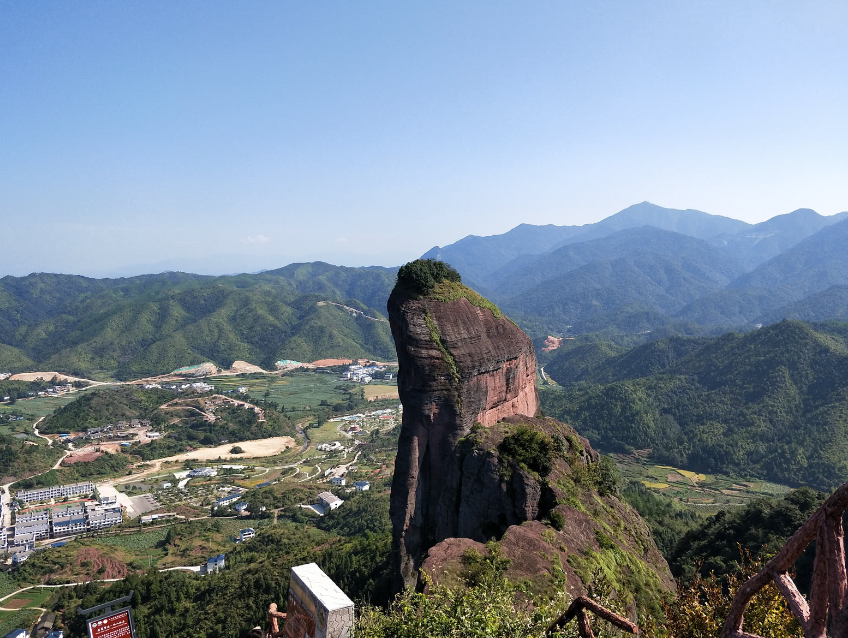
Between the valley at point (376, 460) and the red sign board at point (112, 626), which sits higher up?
the red sign board at point (112, 626)

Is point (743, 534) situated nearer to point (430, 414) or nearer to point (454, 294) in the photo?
point (430, 414)

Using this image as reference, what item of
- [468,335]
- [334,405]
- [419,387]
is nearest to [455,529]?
[419,387]

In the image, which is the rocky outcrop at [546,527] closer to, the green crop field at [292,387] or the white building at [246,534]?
the white building at [246,534]

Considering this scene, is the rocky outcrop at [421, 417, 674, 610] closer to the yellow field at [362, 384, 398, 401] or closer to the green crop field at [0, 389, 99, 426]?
the yellow field at [362, 384, 398, 401]

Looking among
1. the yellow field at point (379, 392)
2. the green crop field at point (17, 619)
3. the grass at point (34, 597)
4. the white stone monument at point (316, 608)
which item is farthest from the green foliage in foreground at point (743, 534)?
the yellow field at point (379, 392)

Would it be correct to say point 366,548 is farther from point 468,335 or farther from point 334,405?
point 334,405

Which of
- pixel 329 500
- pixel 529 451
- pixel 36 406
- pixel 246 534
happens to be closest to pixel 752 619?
pixel 529 451

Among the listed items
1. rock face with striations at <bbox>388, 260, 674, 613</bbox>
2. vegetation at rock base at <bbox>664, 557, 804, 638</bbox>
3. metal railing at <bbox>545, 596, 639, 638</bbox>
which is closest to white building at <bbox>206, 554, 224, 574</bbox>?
rock face with striations at <bbox>388, 260, 674, 613</bbox>
